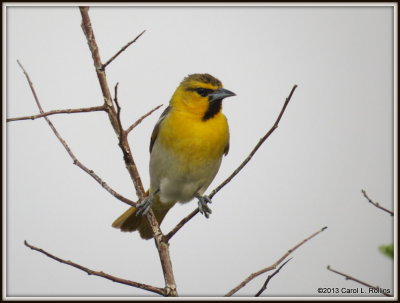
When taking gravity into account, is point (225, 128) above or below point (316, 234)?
above

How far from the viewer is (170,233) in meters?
3.89

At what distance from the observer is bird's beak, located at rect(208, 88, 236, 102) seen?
5516 millimetres

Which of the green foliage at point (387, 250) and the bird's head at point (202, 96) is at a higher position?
the bird's head at point (202, 96)

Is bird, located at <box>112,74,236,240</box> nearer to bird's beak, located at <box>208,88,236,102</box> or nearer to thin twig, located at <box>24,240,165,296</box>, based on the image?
bird's beak, located at <box>208,88,236,102</box>

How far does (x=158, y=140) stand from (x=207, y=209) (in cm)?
91

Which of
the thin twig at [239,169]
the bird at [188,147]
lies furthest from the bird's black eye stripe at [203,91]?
the thin twig at [239,169]

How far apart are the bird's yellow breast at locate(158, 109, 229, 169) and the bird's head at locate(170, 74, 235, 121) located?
77 mm

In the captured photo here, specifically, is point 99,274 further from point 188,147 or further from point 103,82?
point 188,147

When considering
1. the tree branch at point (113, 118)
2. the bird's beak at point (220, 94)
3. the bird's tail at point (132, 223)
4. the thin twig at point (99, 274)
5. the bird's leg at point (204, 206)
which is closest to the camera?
the thin twig at point (99, 274)

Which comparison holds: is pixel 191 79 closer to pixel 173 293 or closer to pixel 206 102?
pixel 206 102

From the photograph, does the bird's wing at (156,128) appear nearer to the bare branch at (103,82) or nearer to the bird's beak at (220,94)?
the bird's beak at (220,94)

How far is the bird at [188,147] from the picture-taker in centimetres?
539

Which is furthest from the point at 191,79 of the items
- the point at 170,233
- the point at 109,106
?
the point at 170,233

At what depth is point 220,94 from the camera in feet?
18.4
